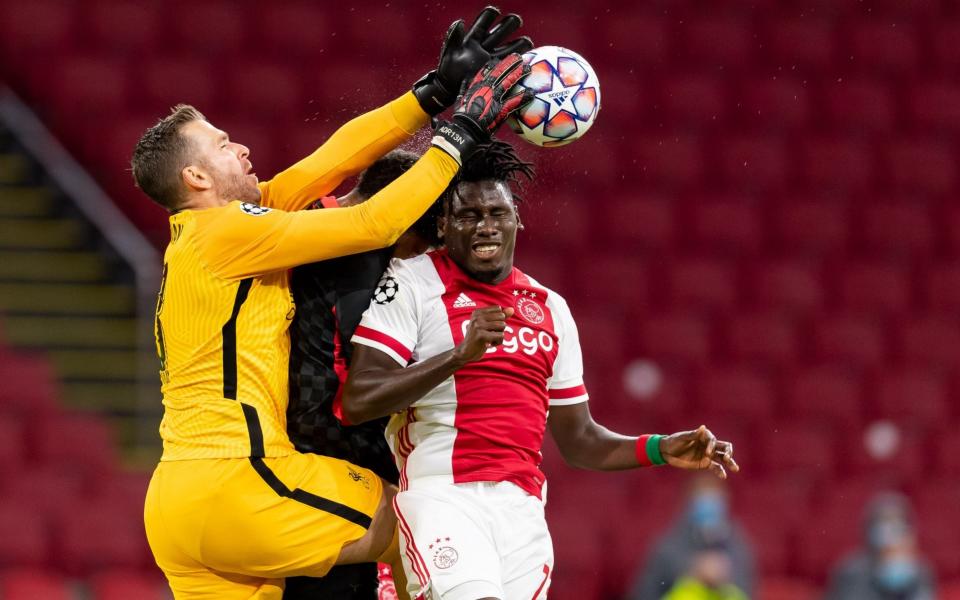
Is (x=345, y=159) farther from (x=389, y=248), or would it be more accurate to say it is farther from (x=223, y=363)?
(x=223, y=363)

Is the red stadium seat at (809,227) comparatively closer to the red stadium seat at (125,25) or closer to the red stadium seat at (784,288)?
the red stadium seat at (784,288)

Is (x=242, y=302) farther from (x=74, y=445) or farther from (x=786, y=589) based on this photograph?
(x=786, y=589)

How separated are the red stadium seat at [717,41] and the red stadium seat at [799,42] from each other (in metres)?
0.15

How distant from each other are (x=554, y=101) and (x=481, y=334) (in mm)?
727

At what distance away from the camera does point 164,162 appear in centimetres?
382

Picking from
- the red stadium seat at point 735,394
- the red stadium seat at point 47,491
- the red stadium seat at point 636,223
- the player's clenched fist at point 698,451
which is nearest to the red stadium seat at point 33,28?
the red stadium seat at point 47,491

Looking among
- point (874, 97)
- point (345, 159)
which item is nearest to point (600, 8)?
point (874, 97)

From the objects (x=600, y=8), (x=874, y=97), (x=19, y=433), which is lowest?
(x=19, y=433)

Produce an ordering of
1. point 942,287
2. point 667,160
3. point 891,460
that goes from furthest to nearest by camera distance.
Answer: point 942,287, point 667,160, point 891,460

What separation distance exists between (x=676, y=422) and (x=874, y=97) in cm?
303

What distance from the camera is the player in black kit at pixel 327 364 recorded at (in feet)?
12.6

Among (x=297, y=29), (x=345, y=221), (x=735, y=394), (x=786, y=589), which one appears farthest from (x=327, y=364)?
(x=297, y=29)

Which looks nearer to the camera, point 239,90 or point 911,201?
point 239,90

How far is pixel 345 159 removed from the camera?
160 inches
